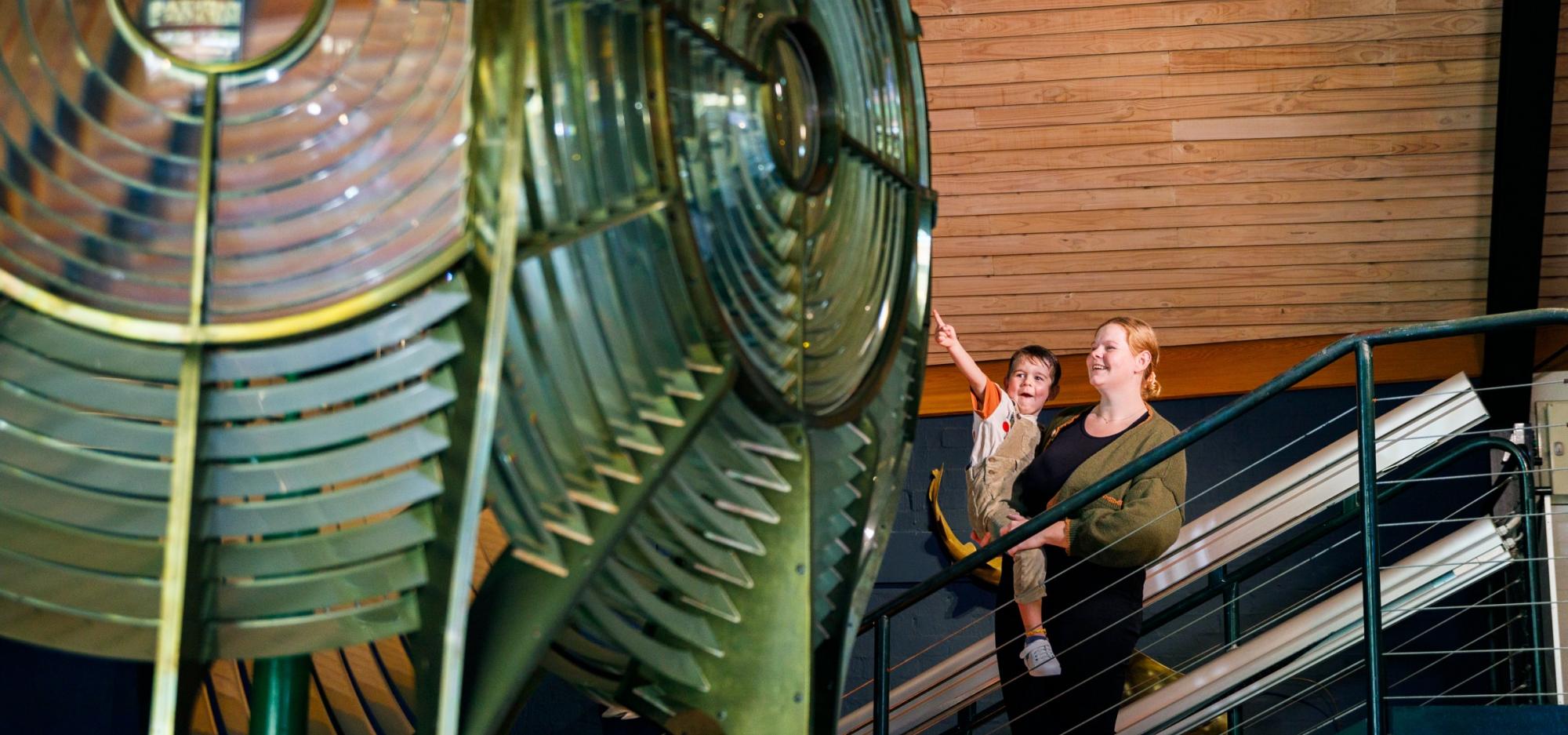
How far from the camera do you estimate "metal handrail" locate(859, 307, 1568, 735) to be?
2426 millimetres

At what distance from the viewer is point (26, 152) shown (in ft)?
2.58

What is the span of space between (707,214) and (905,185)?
42 centimetres

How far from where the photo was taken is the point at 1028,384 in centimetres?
362

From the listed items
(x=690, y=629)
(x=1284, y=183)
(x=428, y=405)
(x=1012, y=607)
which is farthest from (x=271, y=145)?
(x=1284, y=183)

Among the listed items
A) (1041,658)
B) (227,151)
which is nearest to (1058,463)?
(1041,658)

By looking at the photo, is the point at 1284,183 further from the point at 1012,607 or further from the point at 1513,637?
the point at 1012,607

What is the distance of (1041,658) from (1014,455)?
22.1 inches

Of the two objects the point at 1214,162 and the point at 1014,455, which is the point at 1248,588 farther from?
the point at 1014,455

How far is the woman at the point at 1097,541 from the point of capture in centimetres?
284

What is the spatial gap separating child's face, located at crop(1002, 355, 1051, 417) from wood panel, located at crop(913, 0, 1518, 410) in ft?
5.29

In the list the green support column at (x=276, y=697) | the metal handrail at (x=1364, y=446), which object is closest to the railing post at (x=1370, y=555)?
the metal handrail at (x=1364, y=446)

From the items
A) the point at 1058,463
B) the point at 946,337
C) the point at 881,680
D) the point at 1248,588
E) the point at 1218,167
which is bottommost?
the point at 881,680

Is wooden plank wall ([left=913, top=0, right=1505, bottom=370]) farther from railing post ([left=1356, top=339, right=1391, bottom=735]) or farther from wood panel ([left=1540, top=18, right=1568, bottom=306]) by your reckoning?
railing post ([left=1356, top=339, right=1391, bottom=735])

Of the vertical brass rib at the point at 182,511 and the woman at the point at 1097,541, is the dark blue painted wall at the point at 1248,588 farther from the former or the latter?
the vertical brass rib at the point at 182,511
